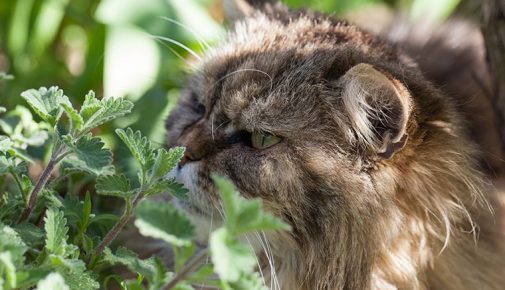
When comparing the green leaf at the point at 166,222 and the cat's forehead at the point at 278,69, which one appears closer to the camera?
the green leaf at the point at 166,222

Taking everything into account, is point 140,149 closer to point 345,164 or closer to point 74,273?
point 74,273

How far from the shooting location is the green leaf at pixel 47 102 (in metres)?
1.05

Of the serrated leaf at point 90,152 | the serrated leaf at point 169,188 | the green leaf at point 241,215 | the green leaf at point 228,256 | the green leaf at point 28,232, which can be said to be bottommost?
the green leaf at point 28,232

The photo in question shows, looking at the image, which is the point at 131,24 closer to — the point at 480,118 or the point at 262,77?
the point at 262,77

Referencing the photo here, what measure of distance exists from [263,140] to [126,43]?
2.48 ft

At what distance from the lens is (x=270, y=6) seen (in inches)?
67.1

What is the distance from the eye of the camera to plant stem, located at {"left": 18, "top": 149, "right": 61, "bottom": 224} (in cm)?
109

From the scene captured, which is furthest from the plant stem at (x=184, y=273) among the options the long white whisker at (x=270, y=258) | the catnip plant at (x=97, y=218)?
the long white whisker at (x=270, y=258)

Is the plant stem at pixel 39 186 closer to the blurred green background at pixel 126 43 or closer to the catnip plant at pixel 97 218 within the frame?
the catnip plant at pixel 97 218

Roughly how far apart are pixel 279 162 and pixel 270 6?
22.3 inches

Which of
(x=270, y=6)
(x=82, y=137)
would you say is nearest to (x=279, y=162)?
(x=82, y=137)

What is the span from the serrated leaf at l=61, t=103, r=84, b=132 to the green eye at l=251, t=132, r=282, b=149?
15.0 inches

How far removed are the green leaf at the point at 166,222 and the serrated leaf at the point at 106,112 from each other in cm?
26

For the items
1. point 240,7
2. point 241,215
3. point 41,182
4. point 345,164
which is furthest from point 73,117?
point 240,7
